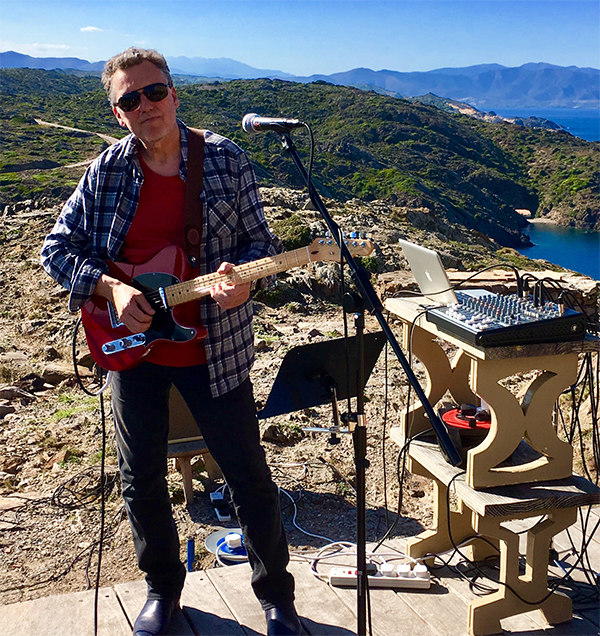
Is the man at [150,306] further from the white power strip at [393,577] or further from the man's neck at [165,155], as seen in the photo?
the white power strip at [393,577]

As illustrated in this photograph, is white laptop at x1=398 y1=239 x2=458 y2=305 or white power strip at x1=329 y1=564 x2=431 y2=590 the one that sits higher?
white laptop at x1=398 y1=239 x2=458 y2=305

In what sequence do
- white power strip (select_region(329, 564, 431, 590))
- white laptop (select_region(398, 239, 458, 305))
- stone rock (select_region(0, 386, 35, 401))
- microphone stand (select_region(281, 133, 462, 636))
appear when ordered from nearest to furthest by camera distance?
microphone stand (select_region(281, 133, 462, 636))
white laptop (select_region(398, 239, 458, 305))
white power strip (select_region(329, 564, 431, 590))
stone rock (select_region(0, 386, 35, 401))

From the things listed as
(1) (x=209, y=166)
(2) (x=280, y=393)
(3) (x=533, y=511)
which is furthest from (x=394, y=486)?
(1) (x=209, y=166)

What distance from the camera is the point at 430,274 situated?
9.21ft

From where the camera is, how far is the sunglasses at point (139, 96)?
2307 millimetres

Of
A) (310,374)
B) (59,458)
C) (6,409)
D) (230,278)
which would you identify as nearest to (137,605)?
(310,374)

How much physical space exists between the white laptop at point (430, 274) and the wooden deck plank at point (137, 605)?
1.59 meters

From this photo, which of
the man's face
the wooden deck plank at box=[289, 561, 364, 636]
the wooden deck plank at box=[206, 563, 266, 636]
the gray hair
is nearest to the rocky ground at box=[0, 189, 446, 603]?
the wooden deck plank at box=[206, 563, 266, 636]

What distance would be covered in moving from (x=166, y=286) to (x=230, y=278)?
0.26 meters

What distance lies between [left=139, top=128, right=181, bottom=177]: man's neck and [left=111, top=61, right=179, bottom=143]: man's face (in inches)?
2.2

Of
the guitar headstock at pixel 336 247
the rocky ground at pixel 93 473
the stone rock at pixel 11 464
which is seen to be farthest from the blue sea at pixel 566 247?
the guitar headstock at pixel 336 247

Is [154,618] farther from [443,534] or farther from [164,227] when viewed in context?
[164,227]

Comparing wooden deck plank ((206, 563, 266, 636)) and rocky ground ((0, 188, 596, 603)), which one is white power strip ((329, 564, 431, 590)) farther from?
rocky ground ((0, 188, 596, 603))

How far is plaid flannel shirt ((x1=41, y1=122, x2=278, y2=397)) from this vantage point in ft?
7.93
